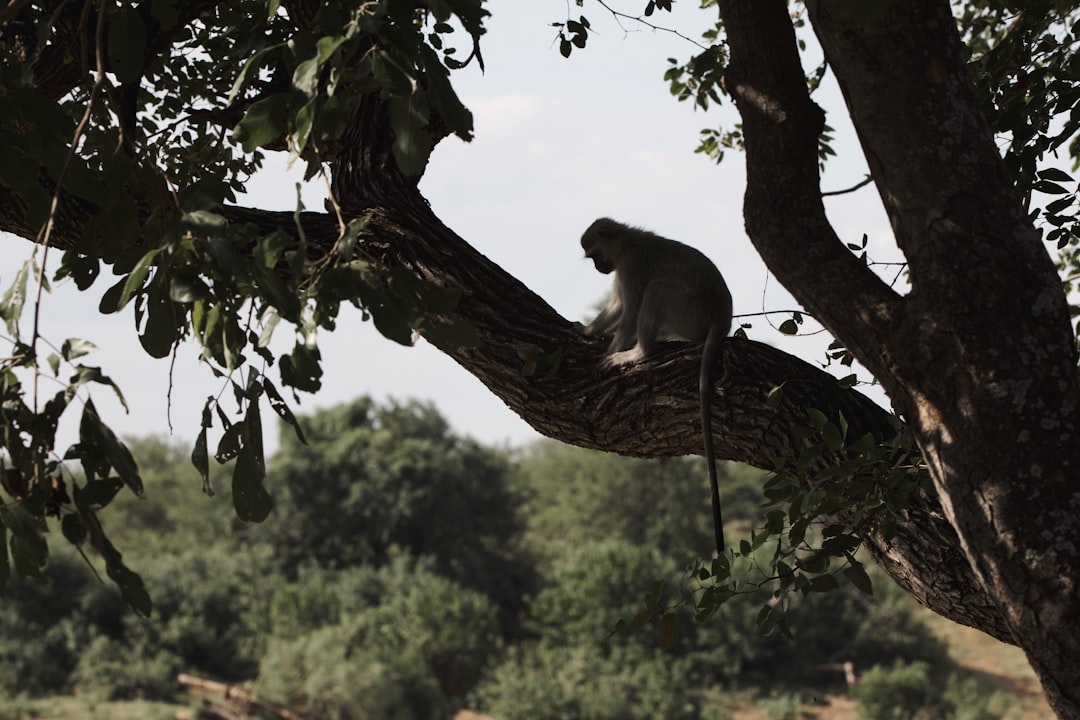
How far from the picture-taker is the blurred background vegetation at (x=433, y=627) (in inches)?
846

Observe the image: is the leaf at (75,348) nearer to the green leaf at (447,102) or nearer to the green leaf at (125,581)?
the green leaf at (125,581)

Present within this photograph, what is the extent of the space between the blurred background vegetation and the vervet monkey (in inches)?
449

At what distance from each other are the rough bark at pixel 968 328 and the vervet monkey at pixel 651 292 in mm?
1040

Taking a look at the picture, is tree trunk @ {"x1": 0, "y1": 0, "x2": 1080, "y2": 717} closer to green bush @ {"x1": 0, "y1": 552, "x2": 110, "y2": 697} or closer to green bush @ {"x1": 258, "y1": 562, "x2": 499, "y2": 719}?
green bush @ {"x1": 258, "y1": 562, "x2": 499, "y2": 719}

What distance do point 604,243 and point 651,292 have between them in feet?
2.95

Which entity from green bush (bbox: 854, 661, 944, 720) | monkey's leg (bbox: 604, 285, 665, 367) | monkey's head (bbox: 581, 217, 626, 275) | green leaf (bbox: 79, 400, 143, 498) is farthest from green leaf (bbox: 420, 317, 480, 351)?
green bush (bbox: 854, 661, 944, 720)

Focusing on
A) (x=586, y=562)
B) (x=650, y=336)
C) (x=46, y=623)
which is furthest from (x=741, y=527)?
(x=650, y=336)

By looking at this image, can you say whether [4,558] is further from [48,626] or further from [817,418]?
[48,626]

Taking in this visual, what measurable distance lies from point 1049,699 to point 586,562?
22856 mm

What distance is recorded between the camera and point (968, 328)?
1934mm

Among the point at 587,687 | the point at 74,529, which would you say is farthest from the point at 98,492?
the point at 587,687

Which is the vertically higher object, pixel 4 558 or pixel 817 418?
pixel 817 418

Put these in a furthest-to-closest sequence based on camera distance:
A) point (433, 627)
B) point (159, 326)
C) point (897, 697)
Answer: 1. point (433, 627)
2. point (897, 697)
3. point (159, 326)

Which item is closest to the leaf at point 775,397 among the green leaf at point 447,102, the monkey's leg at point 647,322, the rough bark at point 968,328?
the rough bark at point 968,328
